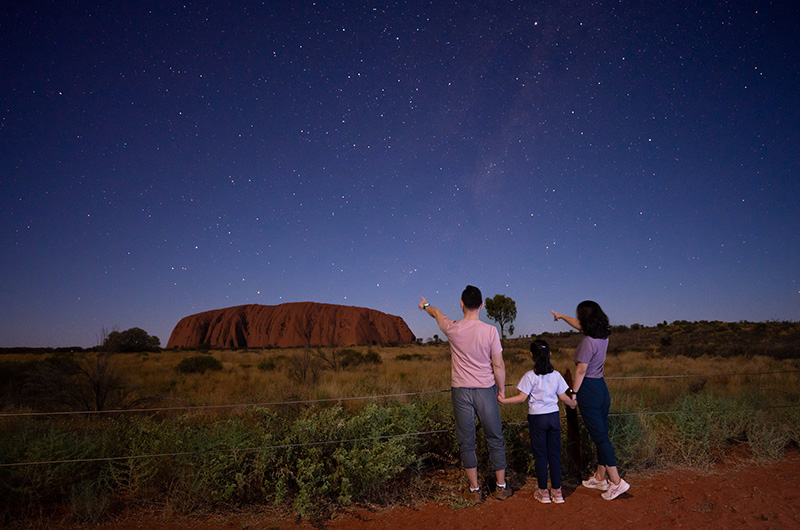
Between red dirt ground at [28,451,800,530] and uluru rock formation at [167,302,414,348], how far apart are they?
8726 centimetres

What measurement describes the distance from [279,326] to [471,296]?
96349 mm

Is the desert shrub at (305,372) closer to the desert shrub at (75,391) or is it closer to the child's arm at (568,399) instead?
the desert shrub at (75,391)

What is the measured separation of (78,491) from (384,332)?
325 feet

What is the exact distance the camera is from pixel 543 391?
3965 mm

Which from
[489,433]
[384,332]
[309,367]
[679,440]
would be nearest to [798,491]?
[679,440]

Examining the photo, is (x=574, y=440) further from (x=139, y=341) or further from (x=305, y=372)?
Answer: (x=139, y=341)

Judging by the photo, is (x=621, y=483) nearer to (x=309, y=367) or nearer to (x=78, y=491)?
(x=78, y=491)

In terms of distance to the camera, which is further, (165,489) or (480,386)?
(165,489)

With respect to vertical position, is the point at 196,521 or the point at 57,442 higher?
the point at 57,442

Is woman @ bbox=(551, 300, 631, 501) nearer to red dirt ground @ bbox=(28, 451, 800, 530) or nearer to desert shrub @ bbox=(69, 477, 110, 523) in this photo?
red dirt ground @ bbox=(28, 451, 800, 530)

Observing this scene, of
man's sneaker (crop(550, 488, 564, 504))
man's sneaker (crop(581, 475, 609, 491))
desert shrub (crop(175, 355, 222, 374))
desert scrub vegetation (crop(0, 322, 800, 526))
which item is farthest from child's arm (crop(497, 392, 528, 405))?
desert shrub (crop(175, 355, 222, 374))

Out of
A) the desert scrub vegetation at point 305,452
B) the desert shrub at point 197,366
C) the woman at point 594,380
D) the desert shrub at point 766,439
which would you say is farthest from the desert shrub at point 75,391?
the desert shrub at point 766,439

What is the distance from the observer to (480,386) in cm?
390

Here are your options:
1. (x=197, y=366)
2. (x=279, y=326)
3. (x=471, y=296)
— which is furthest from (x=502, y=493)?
(x=279, y=326)
